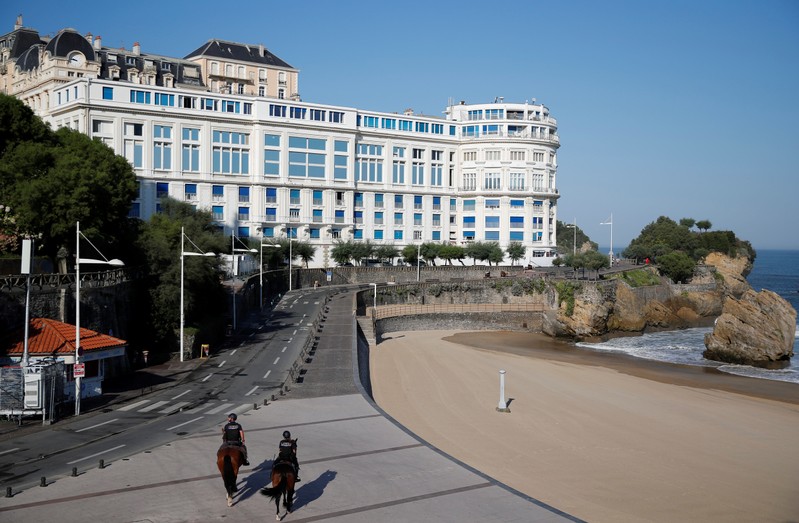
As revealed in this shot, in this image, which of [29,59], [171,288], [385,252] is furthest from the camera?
[385,252]

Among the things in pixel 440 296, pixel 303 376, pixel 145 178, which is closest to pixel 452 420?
pixel 303 376

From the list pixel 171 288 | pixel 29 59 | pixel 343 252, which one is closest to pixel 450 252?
pixel 343 252

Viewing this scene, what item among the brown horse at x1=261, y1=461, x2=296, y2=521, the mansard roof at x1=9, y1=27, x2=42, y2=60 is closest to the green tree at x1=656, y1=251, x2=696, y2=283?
the mansard roof at x1=9, y1=27, x2=42, y2=60

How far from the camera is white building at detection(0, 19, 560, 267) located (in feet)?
308

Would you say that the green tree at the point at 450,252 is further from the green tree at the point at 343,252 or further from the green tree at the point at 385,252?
the green tree at the point at 343,252

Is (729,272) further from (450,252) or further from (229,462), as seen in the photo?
(229,462)

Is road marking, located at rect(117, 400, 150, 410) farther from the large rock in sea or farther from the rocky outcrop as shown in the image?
the rocky outcrop

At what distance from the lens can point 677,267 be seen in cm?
10669

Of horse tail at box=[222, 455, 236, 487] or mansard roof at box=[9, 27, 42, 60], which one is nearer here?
horse tail at box=[222, 455, 236, 487]

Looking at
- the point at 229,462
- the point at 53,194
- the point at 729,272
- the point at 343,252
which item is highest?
the point at 53,194

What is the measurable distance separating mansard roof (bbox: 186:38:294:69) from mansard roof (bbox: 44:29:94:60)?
16.6 meters

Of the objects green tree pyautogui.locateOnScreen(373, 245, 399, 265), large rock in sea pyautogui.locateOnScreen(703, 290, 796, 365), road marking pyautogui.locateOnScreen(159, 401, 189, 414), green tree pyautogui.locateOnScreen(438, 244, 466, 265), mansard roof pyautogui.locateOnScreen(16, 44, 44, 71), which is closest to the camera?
road marking pyautogui.locateOnScreen(159, 401, 189, 414)

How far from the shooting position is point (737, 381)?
168 feet

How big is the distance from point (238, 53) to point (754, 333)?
80.6m
